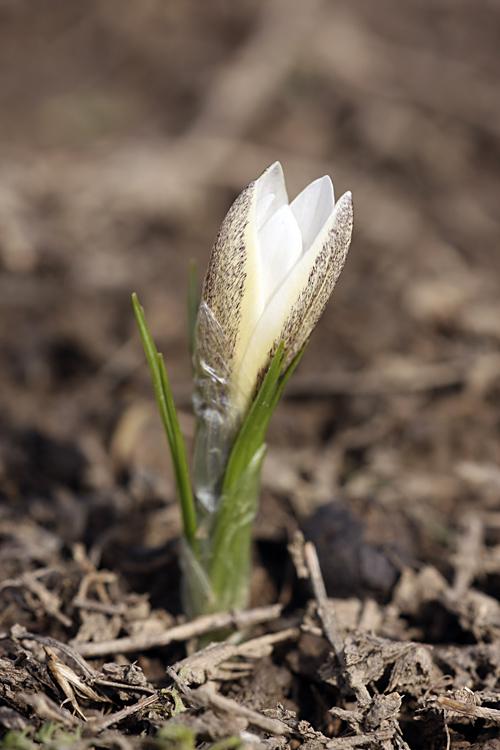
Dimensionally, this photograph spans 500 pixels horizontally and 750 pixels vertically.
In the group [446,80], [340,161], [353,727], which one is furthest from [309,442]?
[446,80]

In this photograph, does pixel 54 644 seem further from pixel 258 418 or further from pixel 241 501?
pixel 258 418

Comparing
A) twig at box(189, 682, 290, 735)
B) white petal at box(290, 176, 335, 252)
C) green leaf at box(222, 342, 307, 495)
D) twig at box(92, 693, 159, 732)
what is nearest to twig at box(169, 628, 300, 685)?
twig at box(92, 693, 159, 732)

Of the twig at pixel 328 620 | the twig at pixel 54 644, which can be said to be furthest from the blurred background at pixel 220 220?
the twig at pixel 54 644

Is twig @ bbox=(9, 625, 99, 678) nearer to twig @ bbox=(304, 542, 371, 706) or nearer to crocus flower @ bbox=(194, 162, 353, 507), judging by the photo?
twig @ bbox=(304, 542, 371, 706)

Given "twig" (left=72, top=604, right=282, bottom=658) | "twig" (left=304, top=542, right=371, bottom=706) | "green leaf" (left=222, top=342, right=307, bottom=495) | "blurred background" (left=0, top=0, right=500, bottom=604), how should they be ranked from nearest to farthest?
"green leaf" (left=222, top=342, right=307, bottom=495)
"twig" (left=304, top=542, right=371, bottom=706)
"twig" (left=72, top=604, right=282, bottom=658)
"blurred background" (left=0, top=0, right=500, bottom=604)

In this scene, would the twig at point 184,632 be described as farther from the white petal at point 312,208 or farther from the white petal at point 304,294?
the white petal at point 312,208

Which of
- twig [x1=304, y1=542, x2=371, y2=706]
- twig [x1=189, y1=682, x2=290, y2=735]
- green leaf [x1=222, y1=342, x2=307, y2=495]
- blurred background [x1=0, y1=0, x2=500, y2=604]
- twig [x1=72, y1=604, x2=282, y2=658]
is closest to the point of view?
twig [x1=189, y1=682, x2=290, y2=735]

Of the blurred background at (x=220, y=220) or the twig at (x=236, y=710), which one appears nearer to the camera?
the twig at (x=236, y=710)
